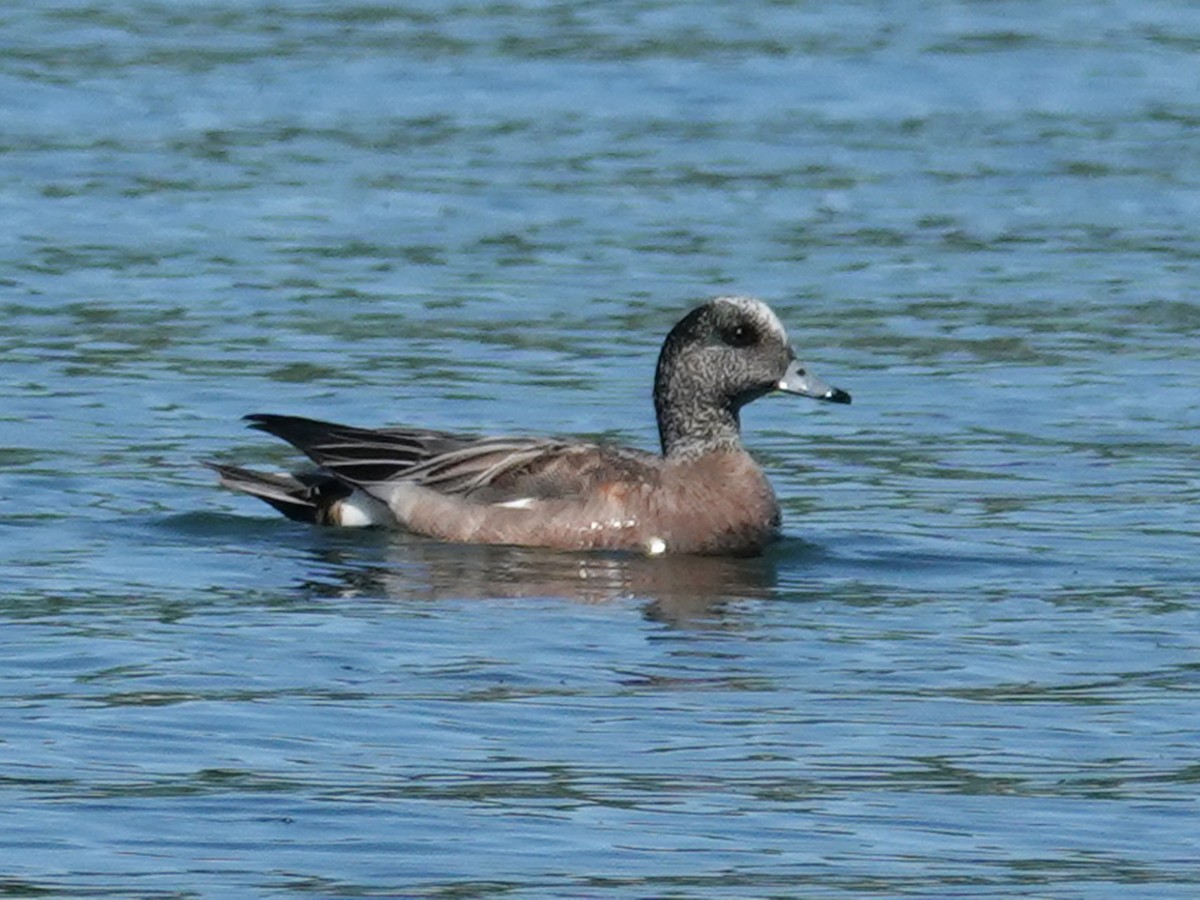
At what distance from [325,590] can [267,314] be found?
493 cm

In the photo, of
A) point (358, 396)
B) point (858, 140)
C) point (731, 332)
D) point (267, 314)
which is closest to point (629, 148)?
point (858, 140)

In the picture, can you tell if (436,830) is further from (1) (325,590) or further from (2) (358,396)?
(2) (358,396)

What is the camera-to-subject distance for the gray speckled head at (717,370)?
13125mm

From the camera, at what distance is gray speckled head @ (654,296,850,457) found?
13125mm

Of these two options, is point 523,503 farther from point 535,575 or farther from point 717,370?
point 717,370

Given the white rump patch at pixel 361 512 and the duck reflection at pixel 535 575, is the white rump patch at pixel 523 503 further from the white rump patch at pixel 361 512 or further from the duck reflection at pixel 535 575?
the white rump patch at pixel 361 512

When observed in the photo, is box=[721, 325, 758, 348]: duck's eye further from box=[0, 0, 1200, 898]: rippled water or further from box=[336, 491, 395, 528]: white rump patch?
box=[336, 491, 395, 528]: white rump patch

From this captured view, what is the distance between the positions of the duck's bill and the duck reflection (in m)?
0.78

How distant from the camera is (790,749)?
922 centimetres

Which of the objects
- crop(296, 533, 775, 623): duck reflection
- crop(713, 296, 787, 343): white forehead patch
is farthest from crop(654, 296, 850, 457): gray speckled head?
crop(296, 533, 775, 623): duck reflection

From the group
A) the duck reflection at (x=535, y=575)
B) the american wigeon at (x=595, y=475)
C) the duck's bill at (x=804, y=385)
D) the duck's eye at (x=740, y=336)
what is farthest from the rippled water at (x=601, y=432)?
the duck's eye at (x=740, y=336)

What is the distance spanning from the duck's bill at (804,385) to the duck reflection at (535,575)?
0.78m

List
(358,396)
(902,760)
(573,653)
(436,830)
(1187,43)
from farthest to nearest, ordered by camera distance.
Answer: (1187,43)
(358,396)
(573,653)
(902,760)
(436,830)

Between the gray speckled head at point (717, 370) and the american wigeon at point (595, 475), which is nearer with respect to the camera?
the american wigeon at point (595, 475)
